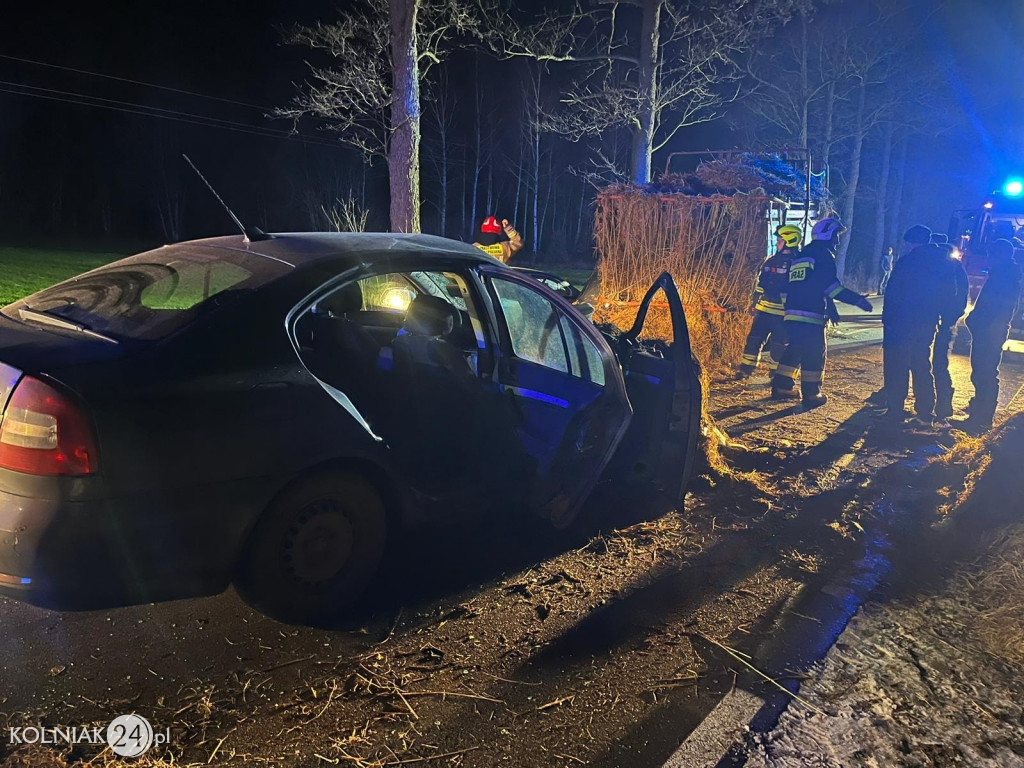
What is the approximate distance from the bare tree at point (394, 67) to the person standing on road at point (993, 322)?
6840 millimetres

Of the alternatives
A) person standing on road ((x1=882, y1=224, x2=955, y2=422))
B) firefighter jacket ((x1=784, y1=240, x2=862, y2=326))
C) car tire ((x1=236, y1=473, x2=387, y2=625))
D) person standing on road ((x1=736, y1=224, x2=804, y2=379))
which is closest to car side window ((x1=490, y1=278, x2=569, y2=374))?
car tire ((x1=236, y1=473, x2=387, y2=625))

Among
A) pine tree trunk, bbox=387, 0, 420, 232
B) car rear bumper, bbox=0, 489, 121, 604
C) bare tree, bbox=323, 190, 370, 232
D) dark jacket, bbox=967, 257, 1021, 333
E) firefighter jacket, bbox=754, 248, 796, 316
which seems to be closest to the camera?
car rear bumper, bbox=0, 489, 121, 604

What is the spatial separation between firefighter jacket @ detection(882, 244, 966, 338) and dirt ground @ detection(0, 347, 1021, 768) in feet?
10.9

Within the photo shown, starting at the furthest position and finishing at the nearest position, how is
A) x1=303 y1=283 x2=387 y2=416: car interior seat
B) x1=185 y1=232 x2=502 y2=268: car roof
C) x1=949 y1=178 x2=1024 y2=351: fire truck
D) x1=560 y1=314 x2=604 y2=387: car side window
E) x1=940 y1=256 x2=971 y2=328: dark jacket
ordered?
x1=949 y1=178 x2=1024 y2=351: fire truck, x1=940 y1=256 x2=971 y2=328: dark jacket, x1=560 y1=314 x2=604 y2=387: car side window, x1=303 y1=283 x2=387 y2=416: car interior seat, x1=185 y1=232 x2=502 y2=268: car roof

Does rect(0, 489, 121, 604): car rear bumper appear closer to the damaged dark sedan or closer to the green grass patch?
the damaged dark sedan

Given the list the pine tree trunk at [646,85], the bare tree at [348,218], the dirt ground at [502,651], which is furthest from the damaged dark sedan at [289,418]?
the pine tree trunk at [646,85]

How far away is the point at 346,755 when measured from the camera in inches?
90.9

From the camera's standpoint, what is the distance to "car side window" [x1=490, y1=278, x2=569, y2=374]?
12.6 feet

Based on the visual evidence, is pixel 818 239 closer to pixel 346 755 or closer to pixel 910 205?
pixel 346 755

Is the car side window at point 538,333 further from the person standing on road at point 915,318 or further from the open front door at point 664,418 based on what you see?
the person standing on road at point 915,318

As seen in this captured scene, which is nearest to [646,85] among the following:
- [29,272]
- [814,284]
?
[814,284]

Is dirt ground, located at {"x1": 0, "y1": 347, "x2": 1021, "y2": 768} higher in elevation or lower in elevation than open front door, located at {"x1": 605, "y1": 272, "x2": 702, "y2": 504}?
lower

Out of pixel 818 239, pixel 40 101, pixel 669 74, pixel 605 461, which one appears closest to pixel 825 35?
pixel 669 74

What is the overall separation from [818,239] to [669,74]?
9.07 meters
